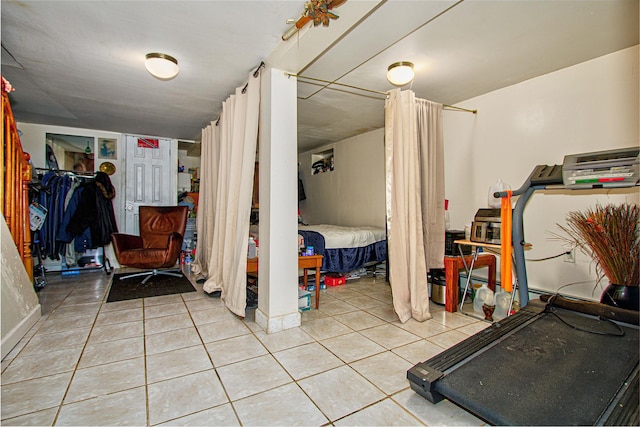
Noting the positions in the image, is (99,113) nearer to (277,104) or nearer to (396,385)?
(277,104)

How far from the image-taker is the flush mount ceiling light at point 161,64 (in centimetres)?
242

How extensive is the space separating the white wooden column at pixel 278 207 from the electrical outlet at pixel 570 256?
2.41 meters

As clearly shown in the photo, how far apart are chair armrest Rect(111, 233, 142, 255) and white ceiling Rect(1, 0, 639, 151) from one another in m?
1.63

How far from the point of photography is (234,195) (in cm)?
299

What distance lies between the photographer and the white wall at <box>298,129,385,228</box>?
4.77 metres

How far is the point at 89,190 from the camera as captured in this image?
4355mm

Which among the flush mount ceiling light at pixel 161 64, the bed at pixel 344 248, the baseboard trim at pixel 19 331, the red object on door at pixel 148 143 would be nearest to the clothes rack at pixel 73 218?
the red object on door at pixel 148 143

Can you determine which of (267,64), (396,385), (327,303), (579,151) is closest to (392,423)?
(396,385)

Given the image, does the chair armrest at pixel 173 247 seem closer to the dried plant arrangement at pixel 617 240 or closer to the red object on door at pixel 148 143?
the red object on door at pixel 148 143

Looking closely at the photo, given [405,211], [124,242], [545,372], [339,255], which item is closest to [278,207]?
[405,211]

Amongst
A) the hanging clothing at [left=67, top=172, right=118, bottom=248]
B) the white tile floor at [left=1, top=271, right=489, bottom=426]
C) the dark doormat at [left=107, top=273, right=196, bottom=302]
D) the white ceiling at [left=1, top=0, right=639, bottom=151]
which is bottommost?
the white tile floor at [left=1, top=271, right=489, bottom=426]

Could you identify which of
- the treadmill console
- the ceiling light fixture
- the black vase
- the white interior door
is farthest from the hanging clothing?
the black vase

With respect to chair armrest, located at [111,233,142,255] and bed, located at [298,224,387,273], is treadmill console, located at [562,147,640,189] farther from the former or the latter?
chair armrest, located at [111,233,142,255]

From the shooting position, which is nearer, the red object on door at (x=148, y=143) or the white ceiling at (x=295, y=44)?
the white ceiling at (x=295, y=44)
